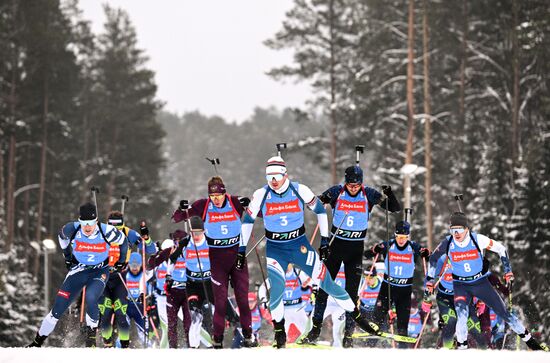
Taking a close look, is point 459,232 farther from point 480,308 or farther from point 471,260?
point 480,308

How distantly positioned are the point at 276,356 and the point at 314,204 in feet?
8.48

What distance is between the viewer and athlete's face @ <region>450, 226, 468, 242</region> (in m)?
11.4

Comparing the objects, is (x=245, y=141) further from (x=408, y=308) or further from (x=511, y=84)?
(x=408, y=308)

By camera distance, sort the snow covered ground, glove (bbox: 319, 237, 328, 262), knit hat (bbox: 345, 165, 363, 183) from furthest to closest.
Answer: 1. knit hat (bbox: 345, 165, 363, 183)
2. glove (bbox: 319, 237, 328, 262)
3. the snow covered ground

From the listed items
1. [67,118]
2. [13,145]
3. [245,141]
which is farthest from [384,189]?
[245,141]

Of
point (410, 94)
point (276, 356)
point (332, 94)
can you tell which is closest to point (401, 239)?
point (276, 356)

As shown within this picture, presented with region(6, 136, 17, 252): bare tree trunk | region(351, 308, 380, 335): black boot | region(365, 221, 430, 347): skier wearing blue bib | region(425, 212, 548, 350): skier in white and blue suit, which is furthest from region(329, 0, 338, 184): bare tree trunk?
region(351, 308, 380, 335): black boot

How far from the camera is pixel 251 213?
9883 mm

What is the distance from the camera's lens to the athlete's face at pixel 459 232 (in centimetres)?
1141

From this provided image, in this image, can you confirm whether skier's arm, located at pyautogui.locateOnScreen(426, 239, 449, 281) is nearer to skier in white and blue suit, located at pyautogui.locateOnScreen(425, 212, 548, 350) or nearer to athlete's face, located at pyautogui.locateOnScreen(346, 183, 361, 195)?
skier in white and blue suit, located at pyautogui.locateOnScreen(425, 212, 548, 350)

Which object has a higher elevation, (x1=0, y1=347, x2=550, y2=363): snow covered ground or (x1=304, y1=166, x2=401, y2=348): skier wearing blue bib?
(x1=304, y1=166, x2=401, y2=348): skier wearing blue bib

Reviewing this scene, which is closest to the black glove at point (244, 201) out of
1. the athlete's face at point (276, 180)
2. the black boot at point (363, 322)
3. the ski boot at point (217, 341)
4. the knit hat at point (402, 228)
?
the athlete's face at point (276, 180)

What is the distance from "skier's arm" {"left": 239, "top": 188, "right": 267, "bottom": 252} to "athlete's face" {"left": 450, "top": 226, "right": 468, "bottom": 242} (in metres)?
3.05

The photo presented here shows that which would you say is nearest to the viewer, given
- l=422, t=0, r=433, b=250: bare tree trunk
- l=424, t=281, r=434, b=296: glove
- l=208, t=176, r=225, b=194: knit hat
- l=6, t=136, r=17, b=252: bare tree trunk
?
l=208, t=176, r=225, b=194: knit hat
